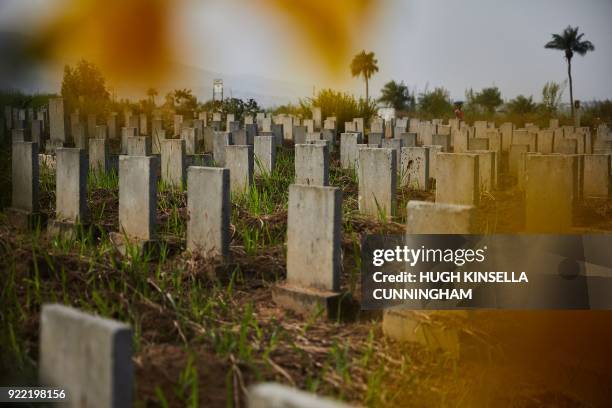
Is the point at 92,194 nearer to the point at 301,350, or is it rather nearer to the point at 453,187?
the point at 453,187

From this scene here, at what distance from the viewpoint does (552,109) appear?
37.9 m

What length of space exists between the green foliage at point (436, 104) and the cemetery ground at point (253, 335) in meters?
38.6

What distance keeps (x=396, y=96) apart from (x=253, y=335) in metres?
56.6

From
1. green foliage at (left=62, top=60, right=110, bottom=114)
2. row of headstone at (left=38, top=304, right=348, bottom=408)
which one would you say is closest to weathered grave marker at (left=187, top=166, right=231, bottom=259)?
row of headstone at (left=38, top=304, right=348, bottom=408)

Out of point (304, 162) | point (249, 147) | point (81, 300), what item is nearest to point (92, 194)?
point (249, 147)

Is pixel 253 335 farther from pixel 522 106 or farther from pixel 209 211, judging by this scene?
pixel 522 106

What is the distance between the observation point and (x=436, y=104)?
44.4m

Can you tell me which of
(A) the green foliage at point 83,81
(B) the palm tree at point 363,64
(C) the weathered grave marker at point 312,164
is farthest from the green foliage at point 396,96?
(C) the weathered grave marker at point 312,164

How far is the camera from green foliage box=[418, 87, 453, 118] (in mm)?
43531

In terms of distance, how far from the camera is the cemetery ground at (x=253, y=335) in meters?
3.29

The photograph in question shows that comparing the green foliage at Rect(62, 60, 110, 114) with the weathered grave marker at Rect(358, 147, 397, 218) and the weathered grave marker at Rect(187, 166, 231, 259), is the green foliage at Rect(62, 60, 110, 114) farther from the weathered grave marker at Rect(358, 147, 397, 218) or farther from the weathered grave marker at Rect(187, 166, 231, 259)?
the weathered grave marker at Rect(187, 166, 231, 259)

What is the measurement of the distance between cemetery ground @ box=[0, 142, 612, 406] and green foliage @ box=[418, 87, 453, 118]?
38.6m

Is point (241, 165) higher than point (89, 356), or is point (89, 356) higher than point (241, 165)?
point (241, 165)

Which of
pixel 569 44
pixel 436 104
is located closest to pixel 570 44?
pixel 569 44
